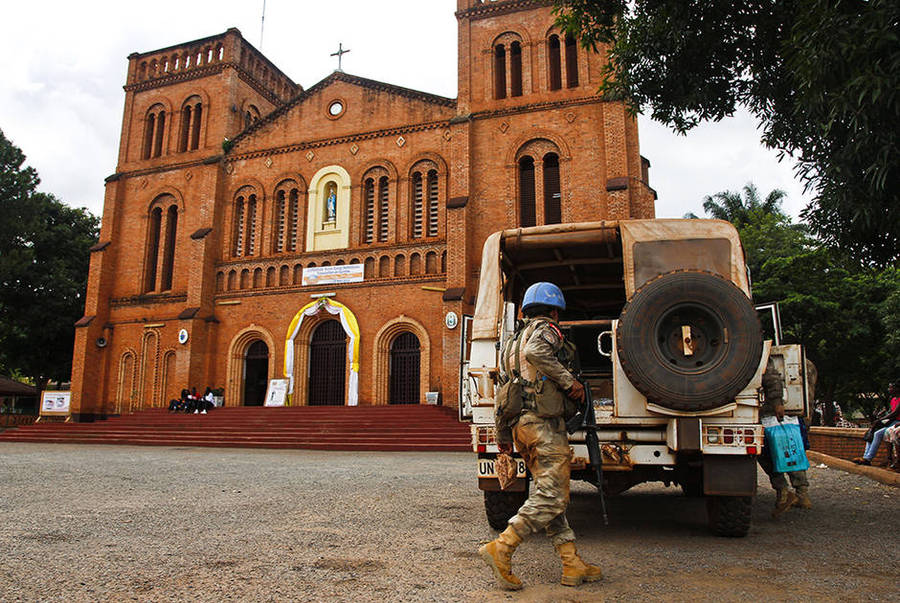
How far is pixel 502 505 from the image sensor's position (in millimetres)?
5250

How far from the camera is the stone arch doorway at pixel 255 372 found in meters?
24.1

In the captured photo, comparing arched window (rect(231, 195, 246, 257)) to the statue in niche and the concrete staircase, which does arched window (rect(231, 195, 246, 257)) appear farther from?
the concrete staircase

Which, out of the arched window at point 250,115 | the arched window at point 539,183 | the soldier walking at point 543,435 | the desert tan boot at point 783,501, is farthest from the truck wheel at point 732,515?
the arched window at point 250,115

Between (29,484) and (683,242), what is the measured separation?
8.91 m

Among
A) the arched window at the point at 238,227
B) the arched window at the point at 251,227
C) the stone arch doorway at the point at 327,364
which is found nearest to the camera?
the stone arch doorway at the point at 327,364

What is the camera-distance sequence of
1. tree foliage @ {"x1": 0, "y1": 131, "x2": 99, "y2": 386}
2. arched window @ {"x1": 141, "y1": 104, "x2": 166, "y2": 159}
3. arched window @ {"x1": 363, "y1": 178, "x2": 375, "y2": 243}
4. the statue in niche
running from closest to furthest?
1. arched window @ {"x1": 363, "y1": 178, "x2": 375, "y2": 243}
2. the statue in niche
3. tree foliage @ {"x1": 0, "y1": 131, "x2": 99, "y2": 386}
4. arched window @ {"x1": 141, "y1": 104, "x2": 166, "y2": 159}

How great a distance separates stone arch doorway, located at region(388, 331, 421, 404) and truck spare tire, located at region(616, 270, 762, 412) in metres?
17.2

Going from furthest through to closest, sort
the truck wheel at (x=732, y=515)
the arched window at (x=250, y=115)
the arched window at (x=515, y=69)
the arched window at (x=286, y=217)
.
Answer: the arched window at (x=250, y=115), the arched window at (x=286, y=217), the arched window at (x=515, y=69), the truck wheel at (x=732, y=515)

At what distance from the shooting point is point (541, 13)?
22.6m

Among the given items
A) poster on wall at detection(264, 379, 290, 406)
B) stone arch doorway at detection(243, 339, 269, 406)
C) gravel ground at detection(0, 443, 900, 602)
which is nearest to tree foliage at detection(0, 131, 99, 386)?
stone arch doorway at detection(243, 339, 269, 406)

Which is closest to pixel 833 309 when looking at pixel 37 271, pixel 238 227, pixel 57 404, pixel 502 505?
pixel 502 505

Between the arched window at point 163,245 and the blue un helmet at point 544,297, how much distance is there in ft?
81.5

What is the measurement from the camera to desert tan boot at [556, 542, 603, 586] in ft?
12.0

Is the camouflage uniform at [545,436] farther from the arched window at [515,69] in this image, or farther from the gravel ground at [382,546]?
the arched window at [515,69]
